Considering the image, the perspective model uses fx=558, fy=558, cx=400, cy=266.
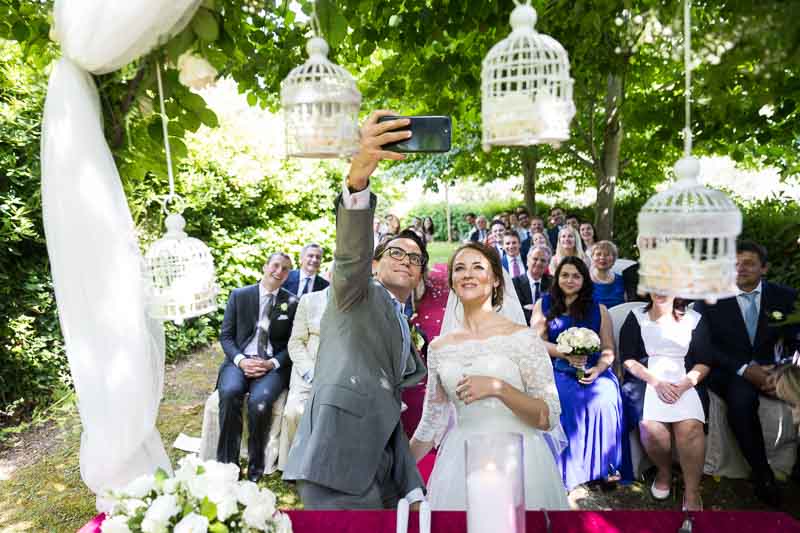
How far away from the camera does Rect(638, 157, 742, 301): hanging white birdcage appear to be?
4.03ft

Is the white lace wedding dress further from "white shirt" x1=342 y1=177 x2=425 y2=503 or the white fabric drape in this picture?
the white fabric drape

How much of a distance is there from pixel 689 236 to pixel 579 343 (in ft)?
10.2

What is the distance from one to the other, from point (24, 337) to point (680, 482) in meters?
5.90

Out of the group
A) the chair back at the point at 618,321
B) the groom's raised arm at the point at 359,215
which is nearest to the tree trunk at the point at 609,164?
the chair back at the point at 618,321

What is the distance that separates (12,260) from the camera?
531 centimetres

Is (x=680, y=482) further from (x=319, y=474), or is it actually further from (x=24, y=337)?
(x=24, y=337)

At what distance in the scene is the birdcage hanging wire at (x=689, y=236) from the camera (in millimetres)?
1228

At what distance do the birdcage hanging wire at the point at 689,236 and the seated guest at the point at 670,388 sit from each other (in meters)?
3.00

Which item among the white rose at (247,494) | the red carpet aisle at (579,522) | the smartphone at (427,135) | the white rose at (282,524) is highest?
the smartphone at (427,135)

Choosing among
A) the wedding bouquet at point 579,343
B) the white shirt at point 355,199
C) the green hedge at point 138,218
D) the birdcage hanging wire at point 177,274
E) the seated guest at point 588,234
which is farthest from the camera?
the seated guest at point 588,234

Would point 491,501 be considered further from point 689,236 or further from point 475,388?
point 689,236

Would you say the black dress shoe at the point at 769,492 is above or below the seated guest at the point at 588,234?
below

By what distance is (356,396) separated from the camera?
84.0 inches

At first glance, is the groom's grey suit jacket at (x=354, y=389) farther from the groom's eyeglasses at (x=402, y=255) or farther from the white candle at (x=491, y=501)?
the white candle at (x=491, y=501)
